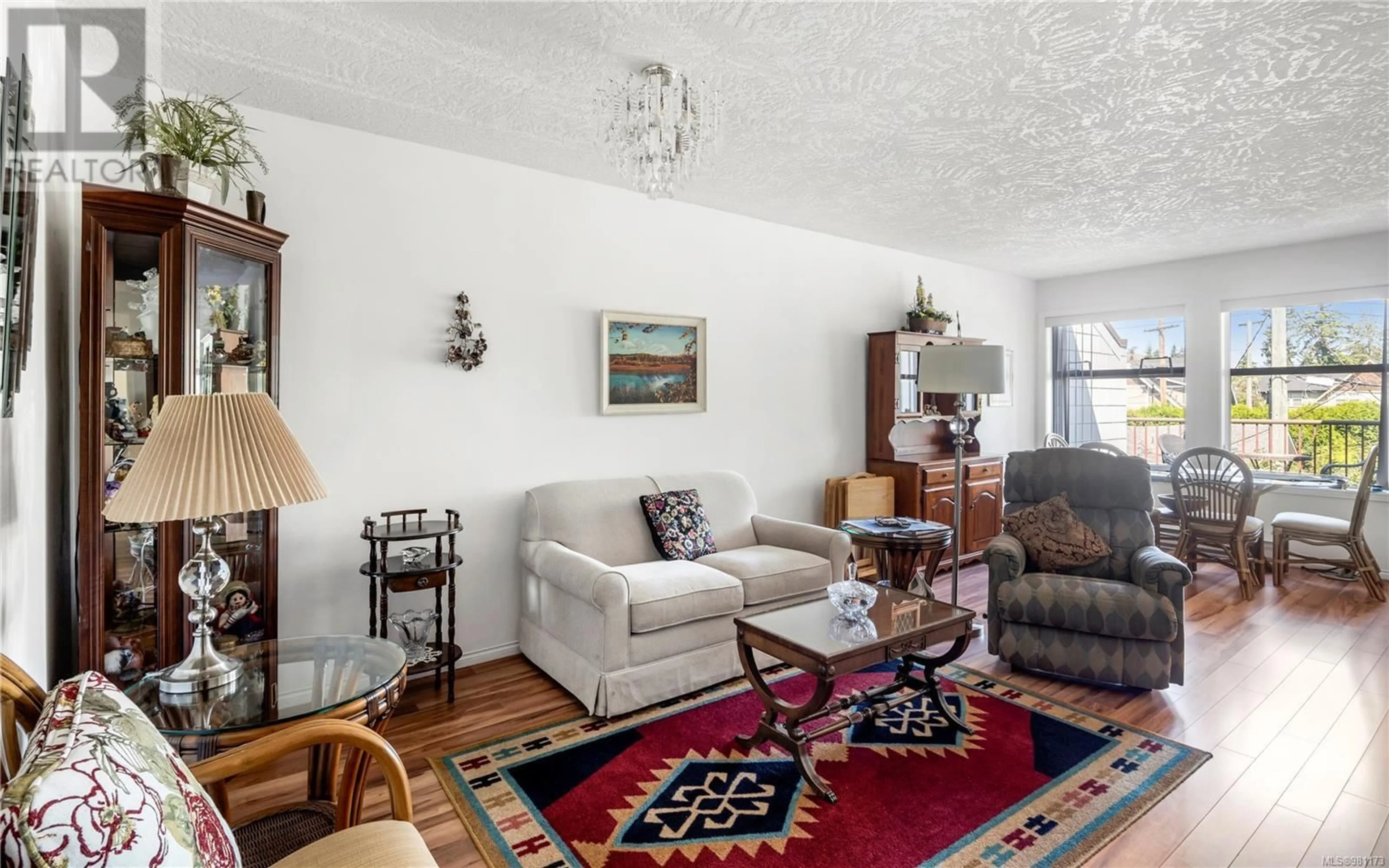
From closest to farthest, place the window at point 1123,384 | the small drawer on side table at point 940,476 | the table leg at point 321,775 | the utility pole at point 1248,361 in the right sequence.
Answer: the table leg at point 321,775
the small drawer on side table at point 940,476
the utility pole at point 1248,361
the window at point 1123,384

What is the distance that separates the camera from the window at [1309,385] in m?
5.42

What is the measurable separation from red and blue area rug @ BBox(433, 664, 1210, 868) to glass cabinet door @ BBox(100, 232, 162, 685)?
3.69 feet

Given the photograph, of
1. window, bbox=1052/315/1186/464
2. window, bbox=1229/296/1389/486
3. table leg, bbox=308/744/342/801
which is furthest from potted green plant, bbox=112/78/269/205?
window, bbox=1229/296/1389/486

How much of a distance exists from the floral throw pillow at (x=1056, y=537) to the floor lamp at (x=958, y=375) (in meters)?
0.37

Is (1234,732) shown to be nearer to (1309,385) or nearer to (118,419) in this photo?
(118,419)

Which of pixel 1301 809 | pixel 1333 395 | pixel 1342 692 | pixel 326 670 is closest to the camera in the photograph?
pixel 326 670

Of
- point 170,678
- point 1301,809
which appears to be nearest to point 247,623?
point 170,678

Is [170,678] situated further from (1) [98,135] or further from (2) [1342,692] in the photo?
(2) [1342,692]

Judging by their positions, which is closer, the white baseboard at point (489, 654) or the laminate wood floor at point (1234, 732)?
the laminate wood floor at point (1234, 732)

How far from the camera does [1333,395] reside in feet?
18.4

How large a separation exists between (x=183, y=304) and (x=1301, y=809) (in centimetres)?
410

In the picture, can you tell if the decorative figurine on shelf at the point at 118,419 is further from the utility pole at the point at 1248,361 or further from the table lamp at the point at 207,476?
the utility pole at the point at 1248,361

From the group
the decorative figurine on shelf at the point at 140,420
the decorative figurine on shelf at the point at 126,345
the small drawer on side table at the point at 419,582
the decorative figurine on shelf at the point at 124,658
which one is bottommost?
the decorative figurine on shelf at the point at 124,658

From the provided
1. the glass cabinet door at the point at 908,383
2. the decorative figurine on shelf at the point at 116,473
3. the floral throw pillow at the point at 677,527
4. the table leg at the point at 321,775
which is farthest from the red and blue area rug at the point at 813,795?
the glass cabinet door at the point at 908,383
